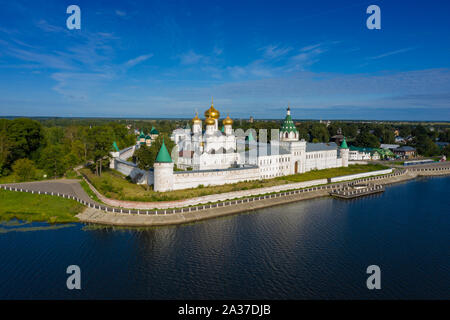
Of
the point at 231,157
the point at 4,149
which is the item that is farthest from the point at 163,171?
the point at 4,149

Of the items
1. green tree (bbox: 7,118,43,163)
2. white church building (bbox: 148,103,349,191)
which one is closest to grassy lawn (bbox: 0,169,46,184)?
green tree (bbox: 7,118,43,163)

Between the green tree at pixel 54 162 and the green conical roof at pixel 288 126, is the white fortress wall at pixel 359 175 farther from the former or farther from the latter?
the green tree at pixel 54 162

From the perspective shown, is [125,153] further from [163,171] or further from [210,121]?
[163,171]

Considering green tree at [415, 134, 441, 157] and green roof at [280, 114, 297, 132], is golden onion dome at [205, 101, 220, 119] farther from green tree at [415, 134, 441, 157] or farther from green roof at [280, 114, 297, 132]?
green tree at [415, 134, 441, 157]

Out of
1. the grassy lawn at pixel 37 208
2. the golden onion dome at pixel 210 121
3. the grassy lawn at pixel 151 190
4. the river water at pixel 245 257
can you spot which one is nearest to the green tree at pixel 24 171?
the grassy lawn at pixel 151 190
